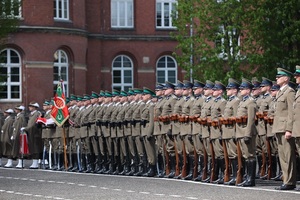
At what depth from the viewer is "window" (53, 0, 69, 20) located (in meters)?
58.6

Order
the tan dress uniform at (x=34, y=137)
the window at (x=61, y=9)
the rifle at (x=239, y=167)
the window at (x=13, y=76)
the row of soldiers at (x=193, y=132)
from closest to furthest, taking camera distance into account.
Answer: the row of soldiers at (x=193, y=132)
the rifle at (x=239, y=167)
the tan dress uniform at (x=34, y=137)
the window at (x=13, y=76)
the window at (x=61, y=9)

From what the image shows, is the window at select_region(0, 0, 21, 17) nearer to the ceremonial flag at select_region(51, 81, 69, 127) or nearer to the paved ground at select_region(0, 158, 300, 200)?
the ceremonial flag at select_region(51, 81, 69, 127)

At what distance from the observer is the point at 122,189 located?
22891 millimetres

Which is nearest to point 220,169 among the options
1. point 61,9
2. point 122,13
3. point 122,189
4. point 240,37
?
point 122,189

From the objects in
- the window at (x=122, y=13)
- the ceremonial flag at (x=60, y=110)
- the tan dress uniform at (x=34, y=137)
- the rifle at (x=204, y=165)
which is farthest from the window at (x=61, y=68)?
the rifle at (x=204, y=165)

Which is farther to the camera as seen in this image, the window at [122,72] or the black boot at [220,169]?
the window at [122,72]

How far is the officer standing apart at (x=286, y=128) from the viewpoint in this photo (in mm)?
21812

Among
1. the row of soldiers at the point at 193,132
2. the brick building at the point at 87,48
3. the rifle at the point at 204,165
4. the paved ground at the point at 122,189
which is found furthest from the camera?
the brick building at the point at 87,48

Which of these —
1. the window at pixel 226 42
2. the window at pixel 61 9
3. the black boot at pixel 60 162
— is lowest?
the black boot at pixel 60 162

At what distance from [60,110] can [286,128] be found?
12371 millimetres

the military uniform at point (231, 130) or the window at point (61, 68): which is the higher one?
the window at point (61, 68)

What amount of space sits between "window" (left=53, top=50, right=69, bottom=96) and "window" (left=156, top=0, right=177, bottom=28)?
8.24 metres

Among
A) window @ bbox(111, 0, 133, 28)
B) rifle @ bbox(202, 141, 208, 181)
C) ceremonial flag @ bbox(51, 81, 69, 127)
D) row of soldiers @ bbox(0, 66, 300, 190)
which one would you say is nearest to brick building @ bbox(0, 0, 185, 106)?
window @ bbox(111, 0, 133, 28)

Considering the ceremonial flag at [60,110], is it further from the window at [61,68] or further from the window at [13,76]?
the window at [61,68]
